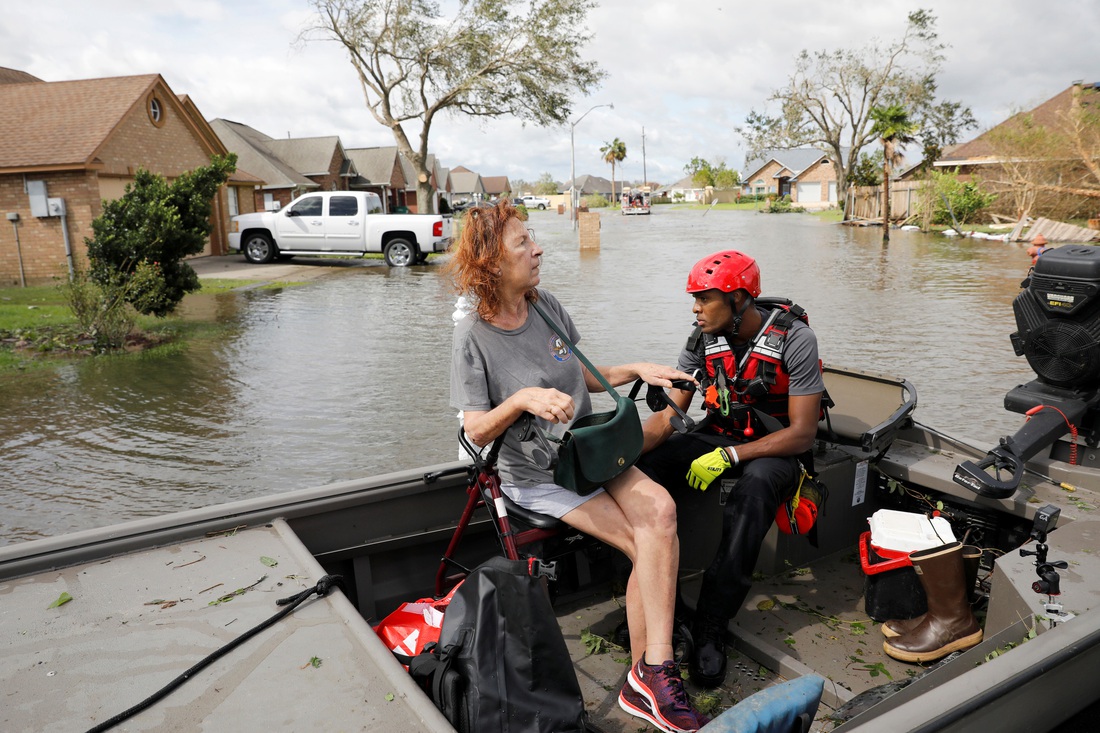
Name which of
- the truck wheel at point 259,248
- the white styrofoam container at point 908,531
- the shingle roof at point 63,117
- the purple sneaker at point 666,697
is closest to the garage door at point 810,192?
the truck wheel at point 259,248

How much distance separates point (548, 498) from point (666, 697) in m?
0.79

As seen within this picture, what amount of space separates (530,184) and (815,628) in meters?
176

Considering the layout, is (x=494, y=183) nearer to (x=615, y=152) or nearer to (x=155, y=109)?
(x=615, y=152)

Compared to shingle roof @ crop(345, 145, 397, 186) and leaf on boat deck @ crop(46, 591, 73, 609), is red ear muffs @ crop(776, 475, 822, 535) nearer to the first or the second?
leaf on boat deck @ crop(46, 591, 73, 609)

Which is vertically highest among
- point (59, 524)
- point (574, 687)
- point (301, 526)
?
point (301, 526)

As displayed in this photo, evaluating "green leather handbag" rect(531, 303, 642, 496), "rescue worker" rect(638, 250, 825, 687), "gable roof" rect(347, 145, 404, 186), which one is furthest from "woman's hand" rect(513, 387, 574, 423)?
"gable roof" rect(347, 145, 404, 186)

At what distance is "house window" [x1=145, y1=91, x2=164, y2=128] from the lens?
22.0 m

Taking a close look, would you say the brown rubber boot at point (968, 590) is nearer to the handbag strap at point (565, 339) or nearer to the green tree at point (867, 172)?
the handbag strap at point (565, 339)

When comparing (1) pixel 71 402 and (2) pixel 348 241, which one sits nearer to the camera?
(1) pixel 71 402

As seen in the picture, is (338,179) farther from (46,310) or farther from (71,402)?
(71,402)

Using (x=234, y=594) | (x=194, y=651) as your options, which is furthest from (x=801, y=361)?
(x=194, y=651)

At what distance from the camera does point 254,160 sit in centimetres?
3700

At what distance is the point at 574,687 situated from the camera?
Result: 223 cm

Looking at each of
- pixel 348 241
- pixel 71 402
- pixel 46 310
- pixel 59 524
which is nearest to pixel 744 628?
pixel 59 524
